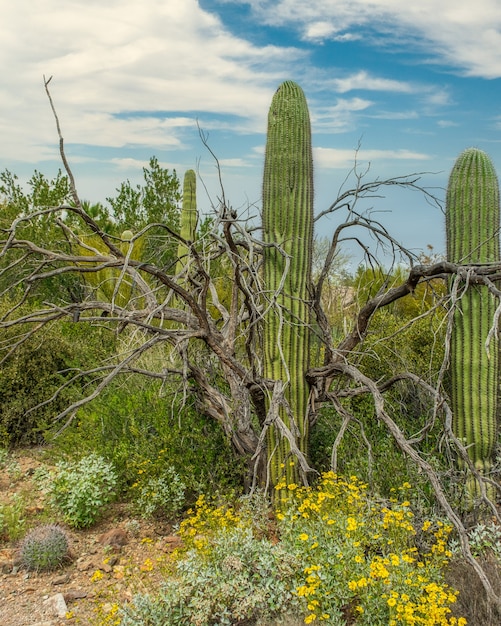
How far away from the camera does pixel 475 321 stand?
5.96 meters

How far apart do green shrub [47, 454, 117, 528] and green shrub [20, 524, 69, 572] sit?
0.58 m

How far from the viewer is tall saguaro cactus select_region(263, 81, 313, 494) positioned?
5875 millimetres

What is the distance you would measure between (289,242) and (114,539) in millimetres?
2863

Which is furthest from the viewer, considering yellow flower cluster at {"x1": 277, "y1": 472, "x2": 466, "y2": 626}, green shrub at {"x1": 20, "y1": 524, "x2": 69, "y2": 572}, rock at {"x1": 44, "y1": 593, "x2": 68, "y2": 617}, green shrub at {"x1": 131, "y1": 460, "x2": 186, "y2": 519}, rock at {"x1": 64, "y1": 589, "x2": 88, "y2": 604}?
green shrub at {"x1": 131, "y1": 460, "x2": 186, "y2": 519}

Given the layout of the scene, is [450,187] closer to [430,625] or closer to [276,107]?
[276,107]

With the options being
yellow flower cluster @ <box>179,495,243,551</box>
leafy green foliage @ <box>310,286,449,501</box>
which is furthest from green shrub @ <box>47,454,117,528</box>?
leafy green foliage @ <box>310,286,449,501</box>

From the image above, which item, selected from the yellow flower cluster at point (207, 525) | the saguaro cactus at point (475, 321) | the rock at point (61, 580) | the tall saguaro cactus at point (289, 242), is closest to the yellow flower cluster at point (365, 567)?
the yellow flower cluster at point (207, 525)

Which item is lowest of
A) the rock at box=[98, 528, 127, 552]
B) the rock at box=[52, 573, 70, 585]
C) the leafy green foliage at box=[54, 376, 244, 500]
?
the rock at box=[52, 573, 70, 585]

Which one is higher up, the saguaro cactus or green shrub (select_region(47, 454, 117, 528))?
the saguaro cactus

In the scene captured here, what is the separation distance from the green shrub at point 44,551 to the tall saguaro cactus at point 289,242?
1.81 m

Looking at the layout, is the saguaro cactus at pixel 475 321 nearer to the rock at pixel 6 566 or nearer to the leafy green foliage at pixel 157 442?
Result: the leafy green foliage at pixel 157 442

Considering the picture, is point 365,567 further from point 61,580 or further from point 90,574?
point 61,580

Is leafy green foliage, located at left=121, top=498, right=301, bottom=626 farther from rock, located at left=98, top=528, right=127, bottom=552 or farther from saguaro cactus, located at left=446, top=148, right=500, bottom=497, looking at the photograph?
saguaro cactus, located at left=446, top=148, right=500, bottom=497

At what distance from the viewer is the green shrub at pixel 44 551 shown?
5.62 metres
